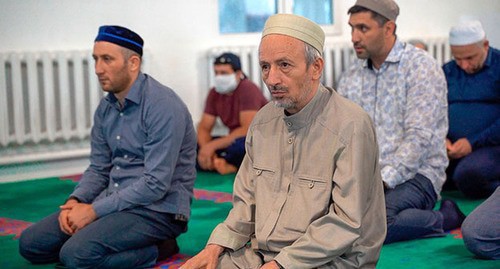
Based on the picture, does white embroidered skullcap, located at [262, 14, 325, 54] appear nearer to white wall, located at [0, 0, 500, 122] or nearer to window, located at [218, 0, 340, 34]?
white wall, located at [0, 0, 500, 122]

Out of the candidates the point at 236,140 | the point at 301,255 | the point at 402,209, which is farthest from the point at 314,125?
the point at 236,140

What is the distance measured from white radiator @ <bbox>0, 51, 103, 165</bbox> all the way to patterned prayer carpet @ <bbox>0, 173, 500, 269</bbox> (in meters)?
0.30

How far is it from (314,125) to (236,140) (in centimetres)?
396

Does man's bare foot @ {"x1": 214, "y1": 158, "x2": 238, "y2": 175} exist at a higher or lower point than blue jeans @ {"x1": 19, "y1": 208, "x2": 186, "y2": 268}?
lower

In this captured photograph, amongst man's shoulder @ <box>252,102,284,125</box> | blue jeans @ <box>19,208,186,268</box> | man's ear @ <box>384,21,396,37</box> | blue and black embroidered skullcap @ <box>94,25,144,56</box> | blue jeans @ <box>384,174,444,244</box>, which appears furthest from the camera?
man's ear @ <box>384,21,396,37</box>

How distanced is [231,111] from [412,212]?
2936 mm

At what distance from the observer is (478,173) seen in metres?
4.79

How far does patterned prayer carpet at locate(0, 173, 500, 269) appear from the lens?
3.64 metres

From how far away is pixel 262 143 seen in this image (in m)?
2.51

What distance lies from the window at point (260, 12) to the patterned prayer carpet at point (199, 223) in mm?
1729

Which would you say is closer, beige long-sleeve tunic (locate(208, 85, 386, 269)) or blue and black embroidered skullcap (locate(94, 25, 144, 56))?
beige long-sleeve tunic (locate(208, 85, 386, 269))

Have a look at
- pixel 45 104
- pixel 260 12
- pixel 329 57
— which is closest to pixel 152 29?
pixel 45 104

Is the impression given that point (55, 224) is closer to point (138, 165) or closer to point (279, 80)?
point (138, 165)

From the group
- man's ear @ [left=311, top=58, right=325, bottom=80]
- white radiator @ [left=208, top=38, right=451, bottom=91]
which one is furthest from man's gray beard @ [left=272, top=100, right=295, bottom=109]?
white radiator @ [left=208, top=38, right=451, bottom=91]
